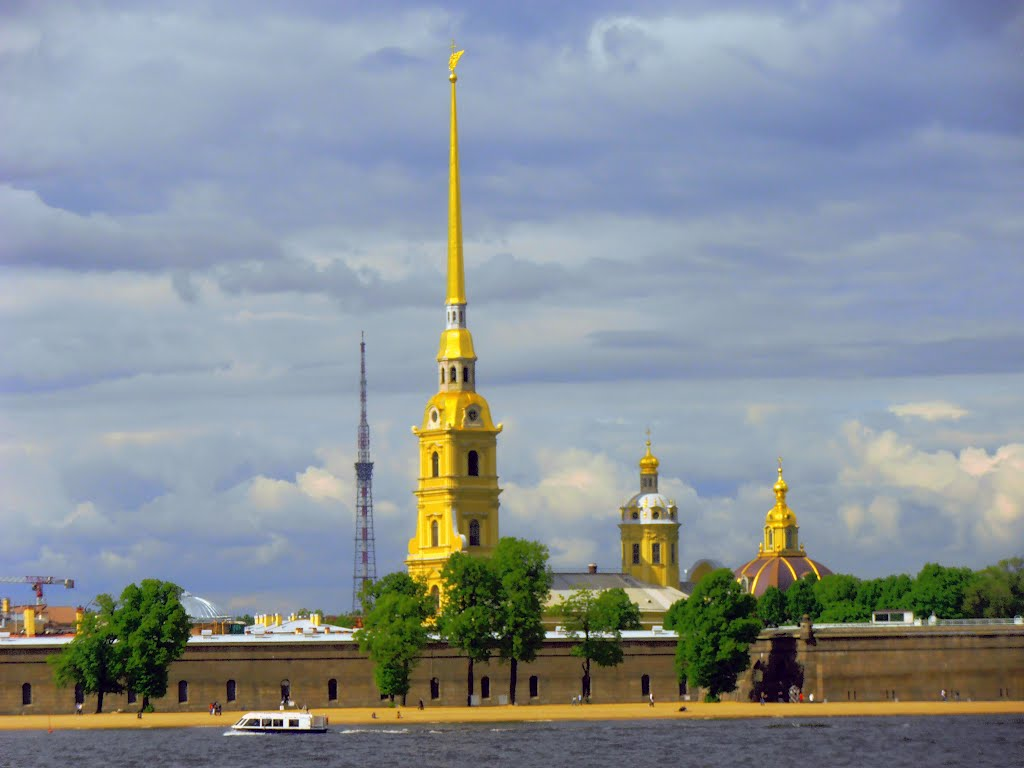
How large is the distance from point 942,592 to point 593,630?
3835 cm

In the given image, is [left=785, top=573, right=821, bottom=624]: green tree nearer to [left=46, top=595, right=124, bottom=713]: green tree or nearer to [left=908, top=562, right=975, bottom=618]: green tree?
[left=908, top=562, right=975, bottom=618]: green tree

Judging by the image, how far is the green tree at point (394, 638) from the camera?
143625 mm

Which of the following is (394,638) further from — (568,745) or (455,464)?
(455,464)

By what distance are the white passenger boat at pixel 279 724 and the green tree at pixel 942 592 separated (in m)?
62.8

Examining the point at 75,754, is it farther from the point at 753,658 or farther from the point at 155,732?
the point at 753,658

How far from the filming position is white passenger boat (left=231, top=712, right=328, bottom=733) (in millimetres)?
130250

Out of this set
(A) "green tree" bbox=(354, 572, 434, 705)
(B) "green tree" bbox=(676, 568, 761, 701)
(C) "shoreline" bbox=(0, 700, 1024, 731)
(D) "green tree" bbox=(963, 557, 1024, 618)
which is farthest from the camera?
(D) "green tree" bbox=(963, 557, 1024, 618)

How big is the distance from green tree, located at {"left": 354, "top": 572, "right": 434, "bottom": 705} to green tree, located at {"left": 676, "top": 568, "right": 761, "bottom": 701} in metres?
16.8

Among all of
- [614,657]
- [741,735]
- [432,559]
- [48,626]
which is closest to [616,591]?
[614,657]

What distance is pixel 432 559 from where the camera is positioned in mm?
180375

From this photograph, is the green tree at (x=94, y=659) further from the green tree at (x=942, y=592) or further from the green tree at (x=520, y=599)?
the green tree at (x=942, y=592)

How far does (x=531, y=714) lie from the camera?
142 m

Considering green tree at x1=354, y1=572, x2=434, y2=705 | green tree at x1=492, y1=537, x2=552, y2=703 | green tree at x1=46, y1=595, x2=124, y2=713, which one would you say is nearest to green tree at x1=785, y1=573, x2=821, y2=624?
green tree at x1=492, y1=537, x2=552, y2=703

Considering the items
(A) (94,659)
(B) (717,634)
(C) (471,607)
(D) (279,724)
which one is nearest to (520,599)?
(C) (471,607)
